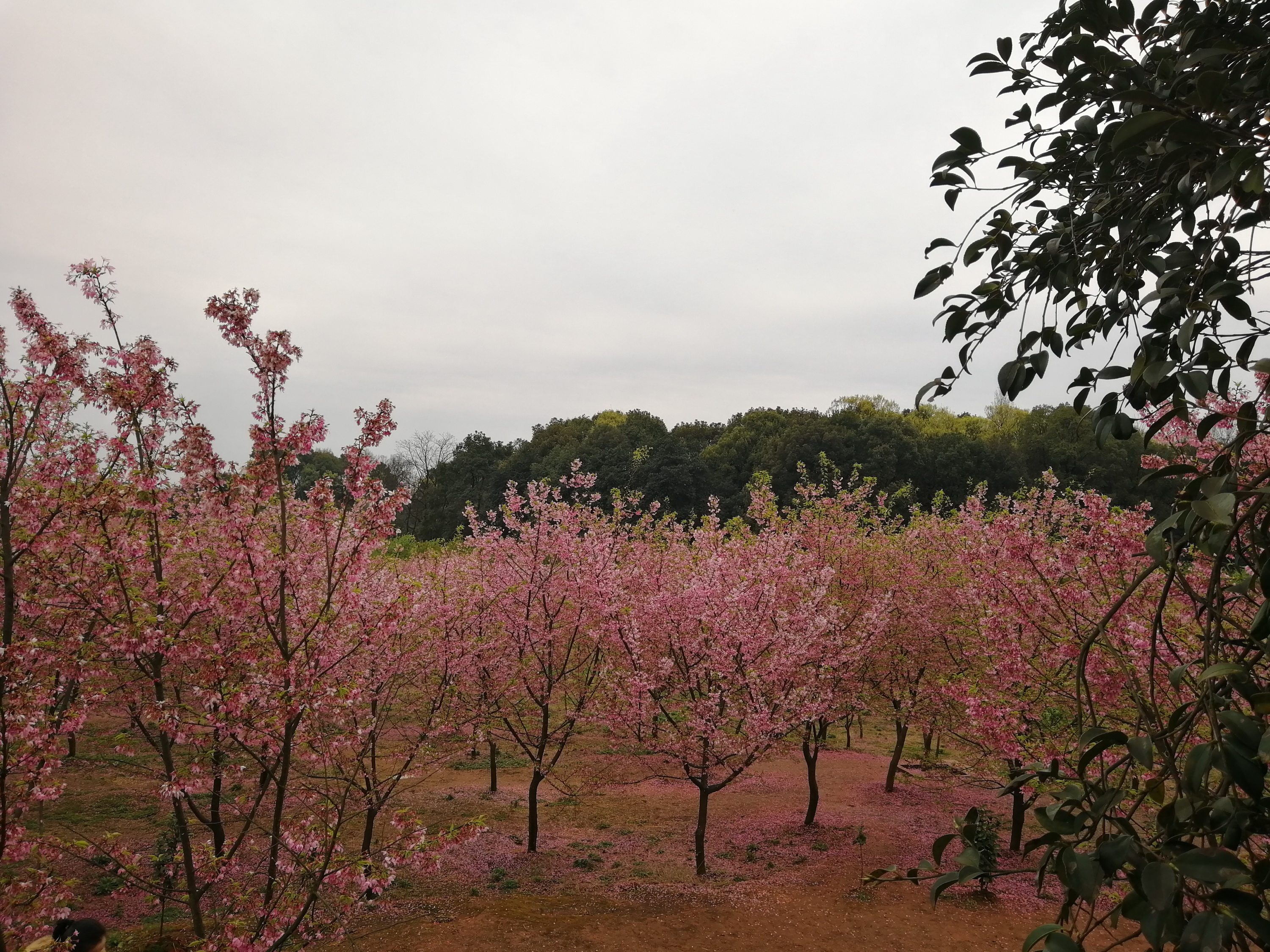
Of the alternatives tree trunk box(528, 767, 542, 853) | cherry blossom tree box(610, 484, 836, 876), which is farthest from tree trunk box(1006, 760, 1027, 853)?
tree trunk box(528, 767, 542, 853)

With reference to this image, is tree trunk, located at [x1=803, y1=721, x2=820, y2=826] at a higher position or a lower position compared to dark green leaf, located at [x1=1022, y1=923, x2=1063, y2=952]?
lower

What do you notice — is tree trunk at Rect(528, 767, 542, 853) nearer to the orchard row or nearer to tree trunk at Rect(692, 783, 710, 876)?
the orchard row

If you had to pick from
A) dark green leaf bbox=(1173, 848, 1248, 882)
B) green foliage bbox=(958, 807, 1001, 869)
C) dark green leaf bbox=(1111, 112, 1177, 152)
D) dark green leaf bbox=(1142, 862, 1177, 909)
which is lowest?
green foliage bbox=(958, 807, 1001, 869)

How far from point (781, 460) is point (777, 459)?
48cm

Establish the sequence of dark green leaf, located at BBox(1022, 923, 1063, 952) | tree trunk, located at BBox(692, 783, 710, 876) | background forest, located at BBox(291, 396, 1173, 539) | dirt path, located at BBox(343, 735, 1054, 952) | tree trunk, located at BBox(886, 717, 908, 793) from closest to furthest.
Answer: dark green leaf, located at BBox(1022, 923, 1063, 952)
dirt path, located at BBox(343, 735, 1054, 952)
tree trunk, located at BBox(692, 783, 710, 876)
tree trunk, located at BBox(886, 717, 908, 793)
background forest, located at BBox(291, 396, 1173, 539)

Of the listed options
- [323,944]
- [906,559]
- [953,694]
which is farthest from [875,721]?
[323,944]

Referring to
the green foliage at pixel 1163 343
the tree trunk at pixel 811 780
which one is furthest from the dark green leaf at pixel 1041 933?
the tree trunk at pixel 811 780

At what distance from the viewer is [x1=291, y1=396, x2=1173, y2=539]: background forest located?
43.5 meters

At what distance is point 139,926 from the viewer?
31.2ft

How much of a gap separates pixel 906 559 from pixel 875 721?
10.9m

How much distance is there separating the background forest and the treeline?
8 centimetres

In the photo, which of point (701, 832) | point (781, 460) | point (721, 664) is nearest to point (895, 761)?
point (701, 832)

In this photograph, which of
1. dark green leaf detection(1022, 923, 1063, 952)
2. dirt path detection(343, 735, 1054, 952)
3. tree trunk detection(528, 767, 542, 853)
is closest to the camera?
dark green leaf detection(1022, 923, 1063, 952)

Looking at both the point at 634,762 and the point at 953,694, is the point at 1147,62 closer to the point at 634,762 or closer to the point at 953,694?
the point at 953,694
